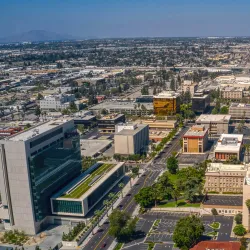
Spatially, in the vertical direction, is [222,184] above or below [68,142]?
below

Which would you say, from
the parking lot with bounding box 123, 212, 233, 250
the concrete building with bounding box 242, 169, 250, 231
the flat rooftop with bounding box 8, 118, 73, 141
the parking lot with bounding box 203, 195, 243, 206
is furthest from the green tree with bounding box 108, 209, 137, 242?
the flat rooftop with bounding box 8, 118, 73, 141

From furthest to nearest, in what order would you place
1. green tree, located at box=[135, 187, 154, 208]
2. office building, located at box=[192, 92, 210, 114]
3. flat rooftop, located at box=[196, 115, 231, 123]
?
office building, located at box=[192, 92, 210, 114]
flat rooftop, located at box=[196, 115, 231, 123]
green tree, located at box=[135, 187, 154, 208]

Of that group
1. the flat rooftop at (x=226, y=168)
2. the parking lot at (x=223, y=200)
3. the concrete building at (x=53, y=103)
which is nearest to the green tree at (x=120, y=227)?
the parking lot at (x=223, y=200)

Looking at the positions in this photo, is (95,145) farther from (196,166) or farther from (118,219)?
(118,219)

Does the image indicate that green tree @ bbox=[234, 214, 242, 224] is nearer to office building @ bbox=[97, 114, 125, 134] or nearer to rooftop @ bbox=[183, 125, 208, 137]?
rooftop @ bbox=[183, 125, 208, 137]

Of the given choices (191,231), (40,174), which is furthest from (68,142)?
(191,231)

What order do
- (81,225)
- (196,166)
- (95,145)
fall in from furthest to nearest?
(95,145), (196,166), (81,225)

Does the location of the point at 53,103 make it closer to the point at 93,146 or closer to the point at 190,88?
the point at 93,146
